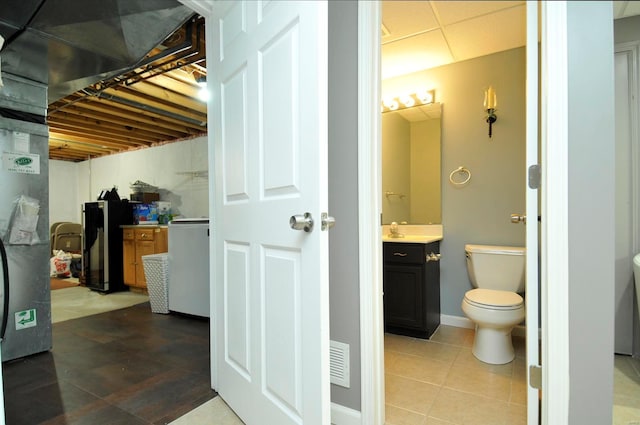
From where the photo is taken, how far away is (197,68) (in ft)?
9.26

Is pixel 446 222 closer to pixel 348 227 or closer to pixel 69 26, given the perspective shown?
pixel 348 227

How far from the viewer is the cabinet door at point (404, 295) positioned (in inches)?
91.7

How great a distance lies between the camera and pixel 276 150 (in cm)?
113

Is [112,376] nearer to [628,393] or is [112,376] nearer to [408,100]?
[628,393]

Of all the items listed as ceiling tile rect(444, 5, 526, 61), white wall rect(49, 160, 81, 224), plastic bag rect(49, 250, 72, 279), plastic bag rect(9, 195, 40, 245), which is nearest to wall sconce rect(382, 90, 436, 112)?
ceiling tile rect(444, 5, 526, 61)

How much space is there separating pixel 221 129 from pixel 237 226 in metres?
0.50

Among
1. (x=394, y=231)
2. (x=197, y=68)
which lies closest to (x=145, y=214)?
(x=197, y=68)

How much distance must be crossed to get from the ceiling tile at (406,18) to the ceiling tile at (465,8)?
61mm

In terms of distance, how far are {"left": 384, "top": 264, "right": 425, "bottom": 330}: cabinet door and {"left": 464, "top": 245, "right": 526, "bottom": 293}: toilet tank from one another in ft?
1.39

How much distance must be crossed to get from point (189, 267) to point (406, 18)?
8.85 ft

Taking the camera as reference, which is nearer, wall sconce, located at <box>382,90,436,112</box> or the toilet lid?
the toilet lid

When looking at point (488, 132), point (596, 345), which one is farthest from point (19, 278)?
point (488, 132)

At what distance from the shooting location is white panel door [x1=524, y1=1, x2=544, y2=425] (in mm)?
944

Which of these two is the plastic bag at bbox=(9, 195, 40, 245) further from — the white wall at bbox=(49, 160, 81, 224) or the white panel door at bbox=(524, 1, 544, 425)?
the white wall at bbox=(49, 160, 81, 224)
